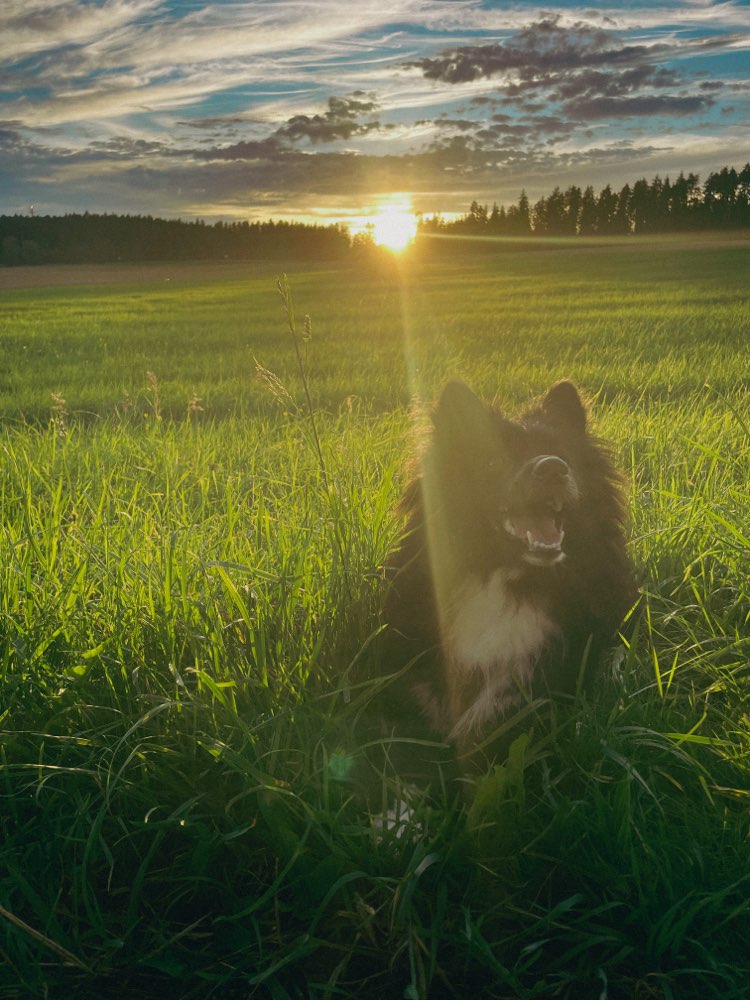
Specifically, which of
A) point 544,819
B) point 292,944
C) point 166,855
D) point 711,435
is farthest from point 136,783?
point 711,435

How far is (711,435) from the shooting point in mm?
5332

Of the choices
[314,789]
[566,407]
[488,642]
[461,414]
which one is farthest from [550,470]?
[314,789]

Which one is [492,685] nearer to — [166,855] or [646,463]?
[166,855]

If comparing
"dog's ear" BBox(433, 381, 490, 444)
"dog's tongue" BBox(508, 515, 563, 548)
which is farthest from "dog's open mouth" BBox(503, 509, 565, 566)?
"dog's ear" BBox(433, 381, 490, 444)

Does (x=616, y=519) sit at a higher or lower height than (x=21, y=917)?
higher

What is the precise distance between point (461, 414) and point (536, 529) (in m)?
0.46

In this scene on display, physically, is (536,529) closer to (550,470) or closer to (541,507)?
(541,507)

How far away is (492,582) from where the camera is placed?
8.82 ft

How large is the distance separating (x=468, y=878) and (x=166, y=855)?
0.87 m

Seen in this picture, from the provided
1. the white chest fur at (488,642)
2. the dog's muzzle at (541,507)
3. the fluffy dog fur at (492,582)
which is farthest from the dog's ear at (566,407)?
the white chest fur at (488,642)

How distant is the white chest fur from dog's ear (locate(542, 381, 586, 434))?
69cm

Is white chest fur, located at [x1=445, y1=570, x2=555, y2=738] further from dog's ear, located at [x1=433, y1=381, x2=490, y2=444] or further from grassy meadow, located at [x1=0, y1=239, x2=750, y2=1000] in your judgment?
dog's ear, located at [x1=433, y1=381, x2=490, y2=444]

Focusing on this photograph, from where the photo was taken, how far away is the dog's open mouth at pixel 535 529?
2580 millimetres

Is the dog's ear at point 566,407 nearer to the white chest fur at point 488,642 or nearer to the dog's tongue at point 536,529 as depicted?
the dog's tongue at point 536,529
